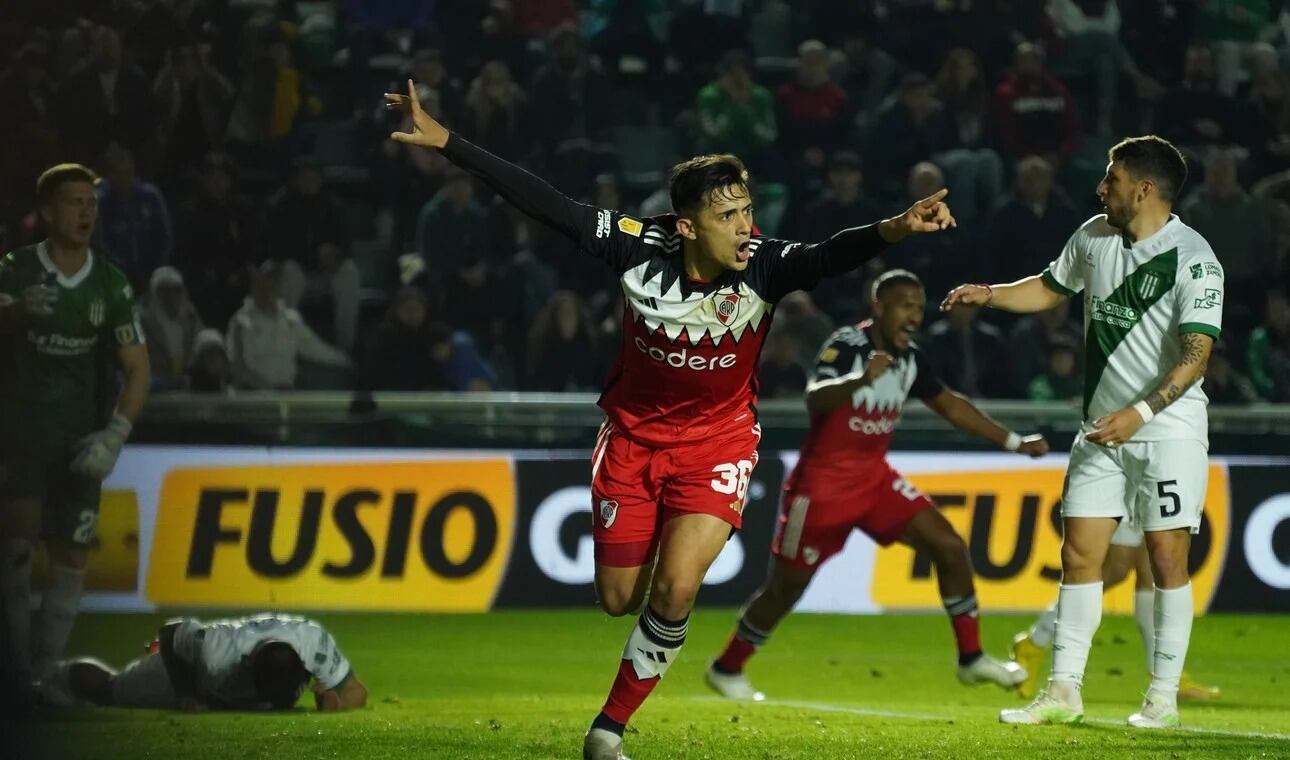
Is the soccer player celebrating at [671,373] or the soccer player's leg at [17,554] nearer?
the soccer player celebrating at [671,373]

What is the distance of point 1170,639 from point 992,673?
2.07 meters

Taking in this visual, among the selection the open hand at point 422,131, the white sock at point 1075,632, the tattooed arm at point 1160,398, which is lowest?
the white sock at point 1075,632

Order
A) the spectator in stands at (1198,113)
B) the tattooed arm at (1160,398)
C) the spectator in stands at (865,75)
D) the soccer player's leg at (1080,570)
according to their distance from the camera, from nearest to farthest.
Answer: the tattooed arm at (1160,398)
the soccer player's leg at (1080,570)
the spectator in stands at (1198,113)
the spectator in stands at (865,75)

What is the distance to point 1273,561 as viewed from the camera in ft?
40.9

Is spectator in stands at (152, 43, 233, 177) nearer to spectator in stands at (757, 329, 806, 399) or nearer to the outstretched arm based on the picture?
spectator in stands at (757, 329, 806, 399)

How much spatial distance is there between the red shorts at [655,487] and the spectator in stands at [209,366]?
6609 millimetres

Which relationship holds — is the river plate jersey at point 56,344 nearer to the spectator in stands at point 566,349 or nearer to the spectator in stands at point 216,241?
the spectator in stands at point 216,241

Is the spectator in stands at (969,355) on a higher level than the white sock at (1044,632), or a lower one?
higher

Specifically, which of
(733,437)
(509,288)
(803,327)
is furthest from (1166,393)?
(509,288)

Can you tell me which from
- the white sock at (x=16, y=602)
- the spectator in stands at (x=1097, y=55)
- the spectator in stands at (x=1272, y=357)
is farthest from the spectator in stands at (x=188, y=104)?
the spectator in stands at (x=1272, y=357)

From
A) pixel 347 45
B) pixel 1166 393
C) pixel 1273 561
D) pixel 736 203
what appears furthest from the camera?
pixel 347 45

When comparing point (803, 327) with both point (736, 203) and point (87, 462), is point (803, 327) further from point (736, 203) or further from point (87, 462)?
point (736, 203)

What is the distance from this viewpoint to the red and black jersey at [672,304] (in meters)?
6.59

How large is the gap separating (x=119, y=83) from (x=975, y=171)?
690 cm
